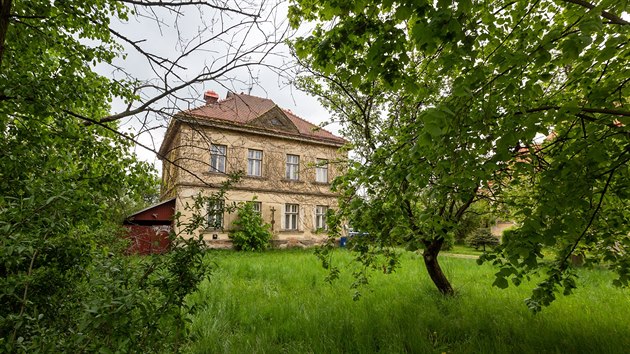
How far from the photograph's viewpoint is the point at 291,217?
2117 cm

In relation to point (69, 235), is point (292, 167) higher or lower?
higher

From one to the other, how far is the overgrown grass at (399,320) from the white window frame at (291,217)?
12.8 meters

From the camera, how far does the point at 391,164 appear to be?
409 centimetres

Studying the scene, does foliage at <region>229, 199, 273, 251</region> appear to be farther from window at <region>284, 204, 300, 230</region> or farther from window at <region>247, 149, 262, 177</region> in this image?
window at <region>247, 149, 262, 177</region>

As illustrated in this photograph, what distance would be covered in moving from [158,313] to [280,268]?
7989 millimetres

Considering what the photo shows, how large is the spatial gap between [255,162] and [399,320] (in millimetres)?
16261

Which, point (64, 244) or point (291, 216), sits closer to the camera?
point (64, 244)

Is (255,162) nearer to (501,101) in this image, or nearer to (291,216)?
(291,216)

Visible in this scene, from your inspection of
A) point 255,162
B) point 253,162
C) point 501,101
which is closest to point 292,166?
point 255,162

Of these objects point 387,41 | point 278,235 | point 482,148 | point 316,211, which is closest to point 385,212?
point 482,148

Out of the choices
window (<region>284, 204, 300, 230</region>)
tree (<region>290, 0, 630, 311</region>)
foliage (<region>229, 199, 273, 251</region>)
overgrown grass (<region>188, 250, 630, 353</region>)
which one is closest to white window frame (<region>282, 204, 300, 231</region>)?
window (<region>284, 204, 300, 230</region>)

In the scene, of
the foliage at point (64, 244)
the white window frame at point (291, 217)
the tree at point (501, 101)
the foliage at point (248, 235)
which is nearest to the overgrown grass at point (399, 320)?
the foliage at point (64, 244)

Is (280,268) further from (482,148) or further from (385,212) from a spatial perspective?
(482,148)

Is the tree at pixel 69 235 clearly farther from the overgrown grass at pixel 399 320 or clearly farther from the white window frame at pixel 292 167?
the white window frame at pixel 292 167
